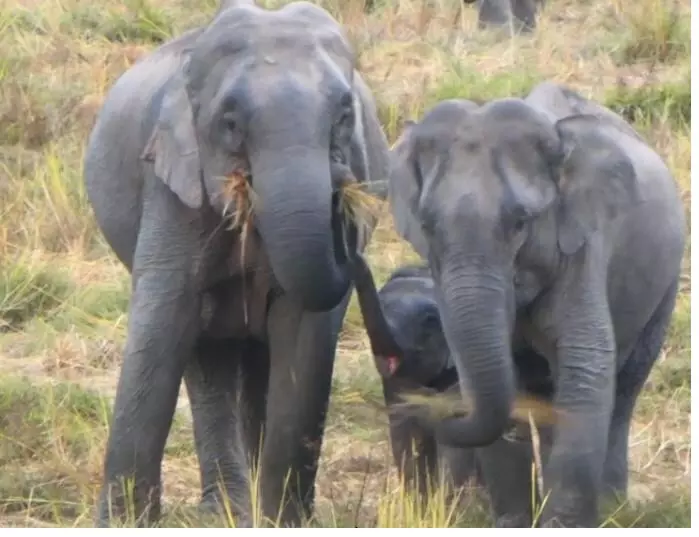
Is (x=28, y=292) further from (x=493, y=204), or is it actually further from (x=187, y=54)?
(x=493, y=204)

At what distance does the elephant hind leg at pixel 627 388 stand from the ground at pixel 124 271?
0.34 feet

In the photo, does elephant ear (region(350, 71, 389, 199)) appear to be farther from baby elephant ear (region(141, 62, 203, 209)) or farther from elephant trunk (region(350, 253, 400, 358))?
baby elephant ear (region(141, 62, 203, 209))

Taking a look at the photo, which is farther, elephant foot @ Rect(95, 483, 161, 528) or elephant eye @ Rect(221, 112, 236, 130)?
elephant foot @ Rect(95, 483, 161, 528)

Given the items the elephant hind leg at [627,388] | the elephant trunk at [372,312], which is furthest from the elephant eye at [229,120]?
the elephant hind leg at [627,388]

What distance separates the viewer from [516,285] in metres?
5.30

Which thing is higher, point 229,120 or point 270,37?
point 270,37

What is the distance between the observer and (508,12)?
35.5 ft

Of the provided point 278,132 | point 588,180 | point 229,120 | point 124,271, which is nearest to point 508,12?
point 124,271

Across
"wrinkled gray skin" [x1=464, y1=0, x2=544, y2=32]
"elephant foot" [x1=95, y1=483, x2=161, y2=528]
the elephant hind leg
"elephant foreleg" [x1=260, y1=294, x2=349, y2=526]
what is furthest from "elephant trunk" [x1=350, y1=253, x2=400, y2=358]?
"wrinkled gray skin" [x1=464, y1=0, x2=544, y2=32]

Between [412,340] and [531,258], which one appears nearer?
[531,258]

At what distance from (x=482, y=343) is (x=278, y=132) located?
0.69 metres

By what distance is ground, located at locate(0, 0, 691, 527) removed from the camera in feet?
19.9

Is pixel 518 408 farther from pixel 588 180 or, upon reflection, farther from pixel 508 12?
pixel 508 12
